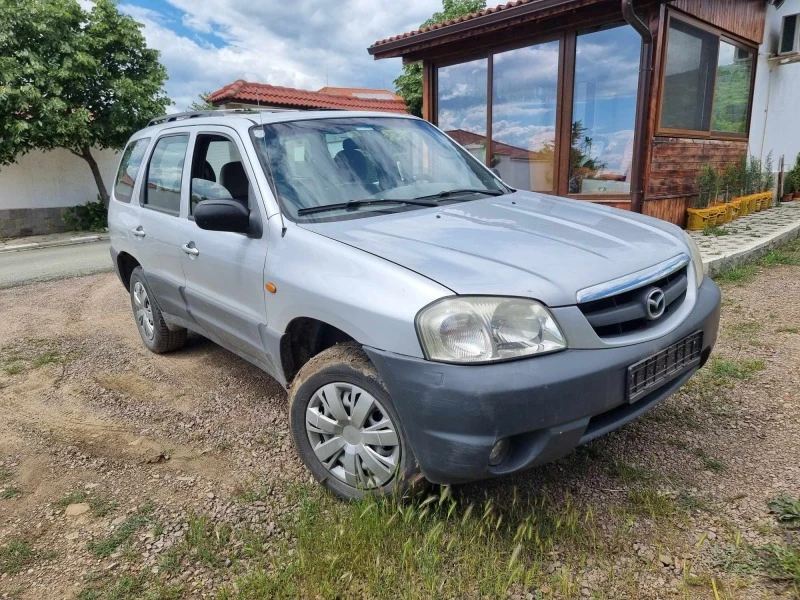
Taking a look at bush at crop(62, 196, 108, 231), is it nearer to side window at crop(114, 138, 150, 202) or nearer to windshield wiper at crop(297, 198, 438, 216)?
side window at crop(114, 138, 150, 202)

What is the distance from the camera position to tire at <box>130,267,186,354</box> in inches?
174

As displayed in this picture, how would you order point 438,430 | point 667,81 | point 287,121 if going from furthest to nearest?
point 667,81 → point 287,121 → point 438,430

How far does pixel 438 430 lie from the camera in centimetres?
203

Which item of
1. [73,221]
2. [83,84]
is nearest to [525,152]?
[83,84]

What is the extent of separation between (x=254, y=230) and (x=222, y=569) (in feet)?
5.06

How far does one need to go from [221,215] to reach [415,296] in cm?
120

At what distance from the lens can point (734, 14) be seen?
8.88m

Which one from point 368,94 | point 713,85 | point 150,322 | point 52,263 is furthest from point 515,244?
point 368,94

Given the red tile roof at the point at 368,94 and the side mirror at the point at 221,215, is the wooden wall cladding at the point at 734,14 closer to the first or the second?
the side mirror at the point at 221,215

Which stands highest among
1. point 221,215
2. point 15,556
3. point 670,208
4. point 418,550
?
point 221,215

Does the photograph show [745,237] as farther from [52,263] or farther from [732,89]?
[52,263]

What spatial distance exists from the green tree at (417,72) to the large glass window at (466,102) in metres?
15.5

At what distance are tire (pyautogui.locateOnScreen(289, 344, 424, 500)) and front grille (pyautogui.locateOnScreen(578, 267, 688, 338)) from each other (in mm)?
855

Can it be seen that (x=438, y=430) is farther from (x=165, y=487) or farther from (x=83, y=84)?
(x=83, y=84)
